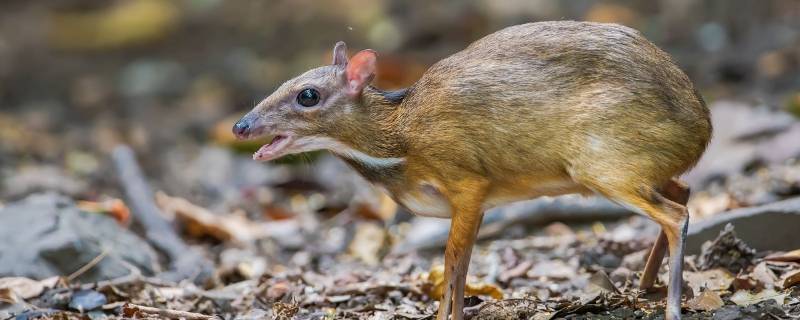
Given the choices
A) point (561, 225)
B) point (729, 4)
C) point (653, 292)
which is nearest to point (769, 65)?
point (729, 4)

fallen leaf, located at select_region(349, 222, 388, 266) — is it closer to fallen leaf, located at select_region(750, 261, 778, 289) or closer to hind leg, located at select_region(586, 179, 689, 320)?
fallen leaf, located at select_region(750, 261, 778, 289)

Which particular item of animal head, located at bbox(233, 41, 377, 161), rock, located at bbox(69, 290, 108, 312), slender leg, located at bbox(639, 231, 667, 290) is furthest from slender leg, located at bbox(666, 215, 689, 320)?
rock, located at bbox(69, 290, 108, 312)

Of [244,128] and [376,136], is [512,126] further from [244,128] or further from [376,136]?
[244,128]

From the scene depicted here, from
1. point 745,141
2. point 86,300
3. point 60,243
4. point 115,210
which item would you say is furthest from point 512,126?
point 745,141

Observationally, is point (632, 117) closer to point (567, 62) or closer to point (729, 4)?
point (567, 62)

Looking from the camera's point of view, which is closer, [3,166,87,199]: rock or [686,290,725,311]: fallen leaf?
[686,290,725,311]: fallen leaf

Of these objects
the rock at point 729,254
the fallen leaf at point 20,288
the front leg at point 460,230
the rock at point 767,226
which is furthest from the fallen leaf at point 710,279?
the fallen leaf at point 20,288

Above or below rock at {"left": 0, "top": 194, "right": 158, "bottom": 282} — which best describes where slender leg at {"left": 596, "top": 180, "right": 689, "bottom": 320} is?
below
